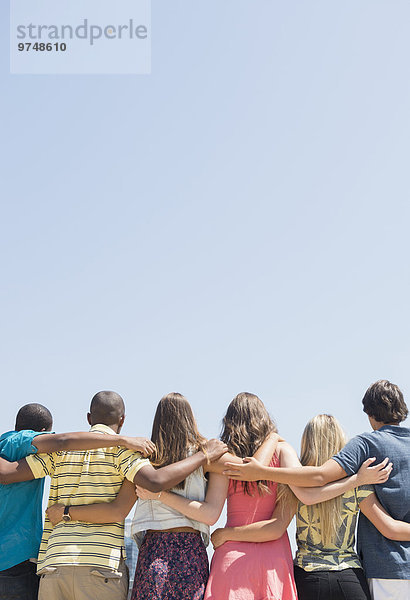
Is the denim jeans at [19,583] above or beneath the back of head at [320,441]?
beneath

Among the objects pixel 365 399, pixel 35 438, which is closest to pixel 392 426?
pixel 365 399

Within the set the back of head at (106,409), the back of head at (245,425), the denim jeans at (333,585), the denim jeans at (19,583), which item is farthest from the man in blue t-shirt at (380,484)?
the denim jeans at (19,583)

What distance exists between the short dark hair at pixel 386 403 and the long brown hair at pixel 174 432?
5.01 feet

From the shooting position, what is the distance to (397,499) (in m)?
5.79

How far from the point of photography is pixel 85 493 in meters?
5.73

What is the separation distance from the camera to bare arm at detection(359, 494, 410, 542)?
567 cm

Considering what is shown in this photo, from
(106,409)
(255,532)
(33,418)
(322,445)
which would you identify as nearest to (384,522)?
(322,445)

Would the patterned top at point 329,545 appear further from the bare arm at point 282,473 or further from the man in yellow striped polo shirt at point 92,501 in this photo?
the man in yellow striped polo shirt at point 92,501

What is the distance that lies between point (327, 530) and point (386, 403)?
1.19 meters

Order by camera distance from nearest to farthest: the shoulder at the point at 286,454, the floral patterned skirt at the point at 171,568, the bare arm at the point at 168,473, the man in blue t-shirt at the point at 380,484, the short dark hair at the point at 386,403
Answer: the floral patterned skirt at the point at 171,568, the bare arm at the point at 168,473, the man in blue t-shirt at the point at 380,484, the shoulder at the point at 286,454, the short dark hair at the point at 386,403

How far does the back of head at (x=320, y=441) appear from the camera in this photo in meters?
6.00

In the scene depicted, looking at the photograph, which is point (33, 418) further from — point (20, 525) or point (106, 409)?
point (20, 525)

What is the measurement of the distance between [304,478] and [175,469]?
1.07 meters

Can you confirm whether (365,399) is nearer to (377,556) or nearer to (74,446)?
(377,556)
